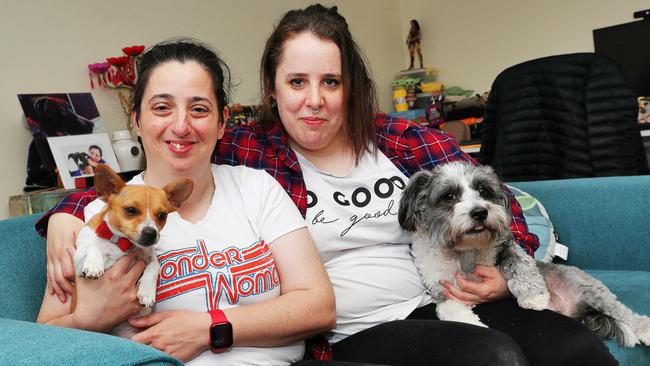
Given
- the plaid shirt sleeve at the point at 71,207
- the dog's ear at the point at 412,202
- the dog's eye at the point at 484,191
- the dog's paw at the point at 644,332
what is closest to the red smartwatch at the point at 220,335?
the plaid shirt sleeve at the point at 71,207

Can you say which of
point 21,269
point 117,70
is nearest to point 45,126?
point 117,70

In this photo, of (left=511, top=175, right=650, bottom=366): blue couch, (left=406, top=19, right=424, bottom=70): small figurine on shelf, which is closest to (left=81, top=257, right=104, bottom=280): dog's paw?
(left=511, top=175, right=650, bottom=366): blue couch

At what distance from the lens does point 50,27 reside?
3045 millimetres

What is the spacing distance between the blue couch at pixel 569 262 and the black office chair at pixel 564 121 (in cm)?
38

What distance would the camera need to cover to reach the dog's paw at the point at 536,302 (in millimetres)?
1547

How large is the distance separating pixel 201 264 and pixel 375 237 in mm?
595

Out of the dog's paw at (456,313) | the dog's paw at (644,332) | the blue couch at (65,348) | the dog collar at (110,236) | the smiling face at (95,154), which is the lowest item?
the dog's paw at (644,332)

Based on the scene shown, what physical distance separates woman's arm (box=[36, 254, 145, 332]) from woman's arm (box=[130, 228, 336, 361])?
5cm

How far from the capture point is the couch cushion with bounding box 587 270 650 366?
1524mm

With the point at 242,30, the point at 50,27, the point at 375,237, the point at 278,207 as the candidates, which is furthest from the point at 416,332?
the point at 242,30

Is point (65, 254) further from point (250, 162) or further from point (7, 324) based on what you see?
point (250, 162)

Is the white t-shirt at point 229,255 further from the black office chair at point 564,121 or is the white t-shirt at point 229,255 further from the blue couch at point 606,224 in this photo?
the black office chair at point 564,121

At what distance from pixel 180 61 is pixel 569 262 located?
1.79 m

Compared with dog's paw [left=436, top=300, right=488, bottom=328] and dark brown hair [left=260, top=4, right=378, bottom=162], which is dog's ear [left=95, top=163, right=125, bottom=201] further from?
dog's paw [left=436, top=300, right=488, bottom=328]
